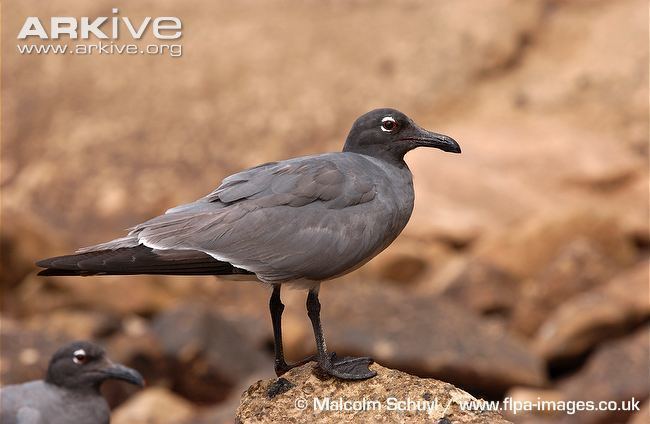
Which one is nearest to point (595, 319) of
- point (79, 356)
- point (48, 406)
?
point (79, 356)

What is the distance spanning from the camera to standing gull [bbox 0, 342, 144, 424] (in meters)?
9.49

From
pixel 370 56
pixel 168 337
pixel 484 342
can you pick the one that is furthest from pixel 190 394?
pixel 370 56

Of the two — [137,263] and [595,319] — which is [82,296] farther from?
[137,263]

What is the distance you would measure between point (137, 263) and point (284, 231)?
40.9 inches

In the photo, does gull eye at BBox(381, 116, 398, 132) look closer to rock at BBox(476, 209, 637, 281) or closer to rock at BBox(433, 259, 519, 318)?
rock at BBox(433, 259, 519, 318)

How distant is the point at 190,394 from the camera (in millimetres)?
15711

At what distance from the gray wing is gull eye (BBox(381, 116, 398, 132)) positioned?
0.52m

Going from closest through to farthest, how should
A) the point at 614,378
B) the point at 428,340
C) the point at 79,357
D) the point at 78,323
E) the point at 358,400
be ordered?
the point at 358,400 < the point at 79,357 < the point at 614,378 < the point at 428,340 < the point at 78,323

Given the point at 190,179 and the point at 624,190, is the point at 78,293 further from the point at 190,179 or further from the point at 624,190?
the point at 624,190

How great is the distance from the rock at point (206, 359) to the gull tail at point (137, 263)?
8.51 m

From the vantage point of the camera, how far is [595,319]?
608 inches

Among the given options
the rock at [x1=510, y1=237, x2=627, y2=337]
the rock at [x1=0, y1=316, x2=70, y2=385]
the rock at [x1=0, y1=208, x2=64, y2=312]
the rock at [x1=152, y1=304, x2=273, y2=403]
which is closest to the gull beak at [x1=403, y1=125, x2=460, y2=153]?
the rock at [x1=0, y1=316, x2=70, y2=385]

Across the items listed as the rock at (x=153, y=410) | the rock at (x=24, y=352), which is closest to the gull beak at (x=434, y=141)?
the rock at (x=153, y=410)

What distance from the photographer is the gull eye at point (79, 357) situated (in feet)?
32.5
